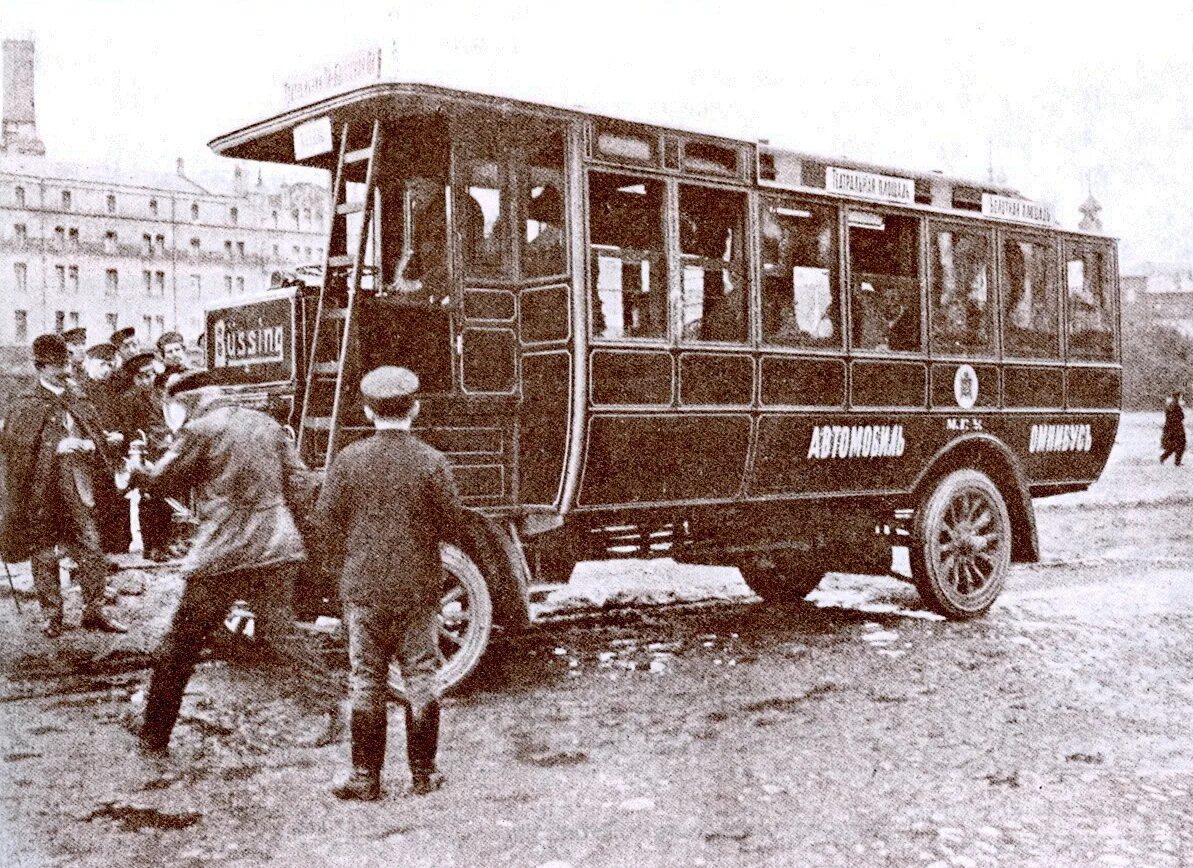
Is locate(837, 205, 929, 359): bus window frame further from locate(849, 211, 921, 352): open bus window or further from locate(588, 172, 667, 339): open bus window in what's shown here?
locate(588, 172, 667, 339): open bus window

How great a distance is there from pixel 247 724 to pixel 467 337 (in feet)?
7.53

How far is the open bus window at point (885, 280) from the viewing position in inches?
354

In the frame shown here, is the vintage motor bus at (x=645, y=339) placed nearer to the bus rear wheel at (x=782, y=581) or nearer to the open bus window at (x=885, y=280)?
the open bus window at (x=885, y=280)

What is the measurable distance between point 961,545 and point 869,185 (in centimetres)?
274

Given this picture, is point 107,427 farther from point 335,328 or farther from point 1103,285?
point 1103,285

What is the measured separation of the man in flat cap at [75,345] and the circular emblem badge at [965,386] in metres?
Answer: 6.13

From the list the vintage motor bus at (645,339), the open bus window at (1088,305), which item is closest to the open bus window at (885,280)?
the vintage motor bus at (645,339)

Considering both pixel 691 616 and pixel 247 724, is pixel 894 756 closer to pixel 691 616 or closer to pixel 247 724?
pixel 247 724

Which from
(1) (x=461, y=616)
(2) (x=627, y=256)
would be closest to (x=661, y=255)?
(2) (x=627, y=256)

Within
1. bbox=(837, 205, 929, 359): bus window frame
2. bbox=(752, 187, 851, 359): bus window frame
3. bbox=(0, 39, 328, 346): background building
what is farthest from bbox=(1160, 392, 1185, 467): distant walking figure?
bbox=(752, 187, 851, 359): bus window frame

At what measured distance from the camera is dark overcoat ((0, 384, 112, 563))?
8250 mm

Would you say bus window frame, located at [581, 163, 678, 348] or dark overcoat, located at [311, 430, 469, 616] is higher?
bus window frame, located at [581, 163, 678, 348]

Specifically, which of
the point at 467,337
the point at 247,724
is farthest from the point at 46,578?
the point at 467,337

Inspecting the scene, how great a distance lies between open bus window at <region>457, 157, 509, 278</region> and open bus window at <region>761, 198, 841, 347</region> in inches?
73.0
